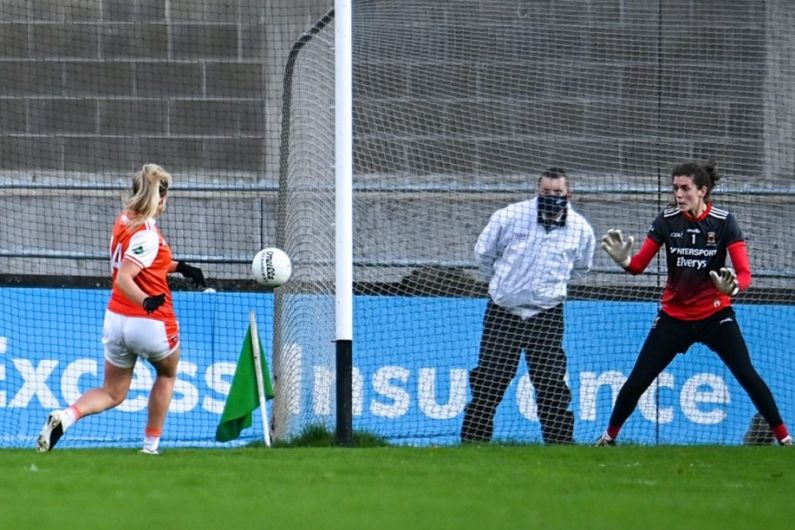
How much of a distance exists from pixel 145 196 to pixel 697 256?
3.66m

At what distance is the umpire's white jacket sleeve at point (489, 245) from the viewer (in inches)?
415

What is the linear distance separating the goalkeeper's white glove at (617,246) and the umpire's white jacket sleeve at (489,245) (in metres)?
1.31

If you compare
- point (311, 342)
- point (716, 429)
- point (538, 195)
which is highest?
point (538, 195)

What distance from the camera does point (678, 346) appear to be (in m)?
9.49

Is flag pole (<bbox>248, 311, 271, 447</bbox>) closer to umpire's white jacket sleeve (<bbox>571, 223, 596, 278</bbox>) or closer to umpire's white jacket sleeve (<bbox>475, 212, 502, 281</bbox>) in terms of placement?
umpire's white jacket sleeve (<bbox>475, 212, 502, 281</bbox>)

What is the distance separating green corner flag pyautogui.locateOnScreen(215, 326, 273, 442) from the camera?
975cm

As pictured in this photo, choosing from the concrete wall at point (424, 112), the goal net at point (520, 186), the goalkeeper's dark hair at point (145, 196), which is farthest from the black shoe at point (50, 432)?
the concrete wall at point (424, 112)

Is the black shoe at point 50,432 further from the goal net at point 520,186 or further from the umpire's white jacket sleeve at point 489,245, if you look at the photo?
the umpire's white jacket sleeve at point 489,245

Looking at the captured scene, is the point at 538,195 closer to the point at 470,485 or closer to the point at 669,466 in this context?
the point at 669,466

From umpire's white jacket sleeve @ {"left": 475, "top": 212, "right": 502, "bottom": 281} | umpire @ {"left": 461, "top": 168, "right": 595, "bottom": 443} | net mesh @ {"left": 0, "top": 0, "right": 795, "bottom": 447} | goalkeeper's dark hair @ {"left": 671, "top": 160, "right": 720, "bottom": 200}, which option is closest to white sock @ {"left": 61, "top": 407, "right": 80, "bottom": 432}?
net mesh @ {"left": 0, "top": 0, "right": 795, "bottom": 447}

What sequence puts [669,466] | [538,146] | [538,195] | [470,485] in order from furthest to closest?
[538,146] → [538,195] → [669,466] → [470,485]

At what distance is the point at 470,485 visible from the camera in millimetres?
6863

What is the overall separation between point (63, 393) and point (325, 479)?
4.30m

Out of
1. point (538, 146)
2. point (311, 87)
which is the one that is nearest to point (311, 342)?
point (311, 87)
